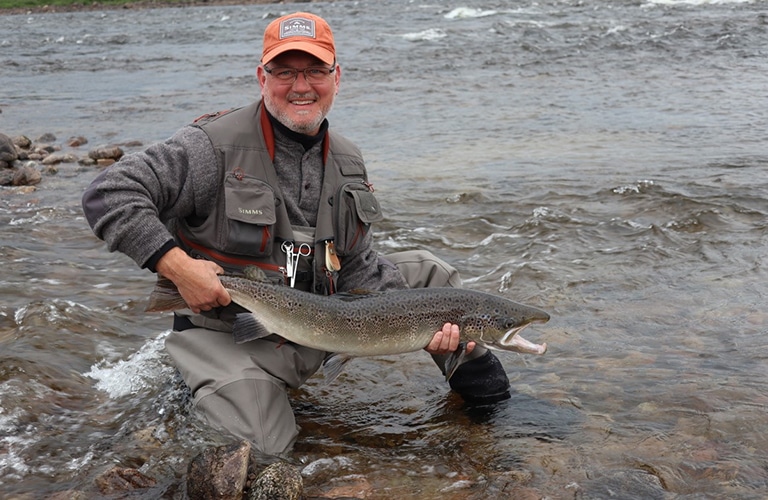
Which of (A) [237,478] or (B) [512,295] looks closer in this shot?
(A) [237,478]

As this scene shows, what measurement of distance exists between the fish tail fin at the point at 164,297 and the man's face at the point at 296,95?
37.4 inches

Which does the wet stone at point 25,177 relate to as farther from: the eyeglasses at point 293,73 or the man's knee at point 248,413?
the man's knee at point 248,413

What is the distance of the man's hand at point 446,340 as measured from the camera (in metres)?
3.93

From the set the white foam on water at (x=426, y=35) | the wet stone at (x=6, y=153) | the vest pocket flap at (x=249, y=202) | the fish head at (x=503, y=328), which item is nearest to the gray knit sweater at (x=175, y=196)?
the vest pocket flap at (x=249, y=202)

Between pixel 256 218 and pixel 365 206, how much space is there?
0.60m

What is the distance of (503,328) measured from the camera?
13.2 feet

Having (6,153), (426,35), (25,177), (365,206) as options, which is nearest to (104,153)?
(6,153)

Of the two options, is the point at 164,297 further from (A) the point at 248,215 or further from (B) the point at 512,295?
(B) the point at 512,295

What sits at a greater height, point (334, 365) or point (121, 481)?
point (334, 365)

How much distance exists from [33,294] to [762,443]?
491cm

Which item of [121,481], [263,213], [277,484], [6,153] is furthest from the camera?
[6,153]

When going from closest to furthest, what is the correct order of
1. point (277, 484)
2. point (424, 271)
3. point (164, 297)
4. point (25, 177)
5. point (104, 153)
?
point (277, 484) → point (164, 297) → point (424, 271) → point (25, 177) → point (104, 153)

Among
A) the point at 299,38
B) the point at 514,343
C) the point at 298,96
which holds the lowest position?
the point at 514,343

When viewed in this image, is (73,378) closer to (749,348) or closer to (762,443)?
(762,443)
